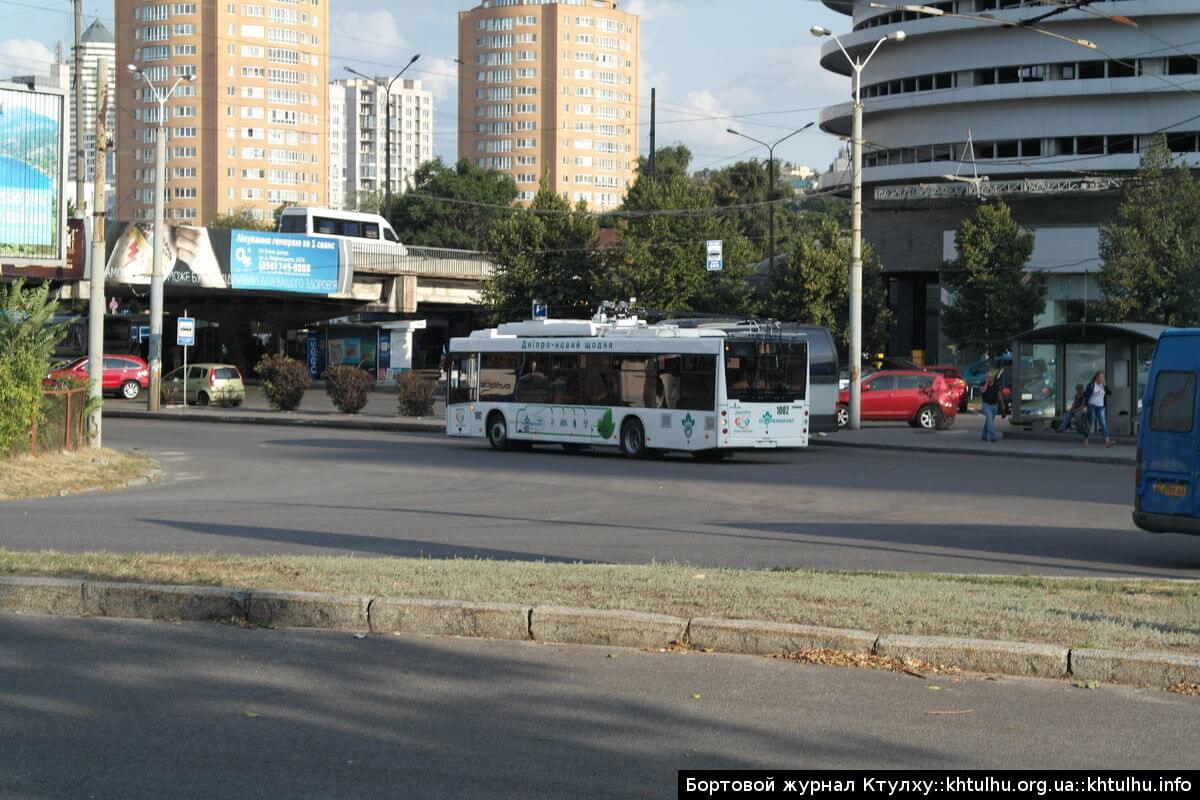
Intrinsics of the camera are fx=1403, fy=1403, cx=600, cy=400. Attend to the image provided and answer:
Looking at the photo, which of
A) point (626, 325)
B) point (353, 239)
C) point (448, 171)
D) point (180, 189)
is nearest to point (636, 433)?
point (626, 325)

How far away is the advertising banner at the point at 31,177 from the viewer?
2992cm

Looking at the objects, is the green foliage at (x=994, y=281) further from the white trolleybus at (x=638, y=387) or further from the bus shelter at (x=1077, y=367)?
the white trolleybus at (x=638, y=387)

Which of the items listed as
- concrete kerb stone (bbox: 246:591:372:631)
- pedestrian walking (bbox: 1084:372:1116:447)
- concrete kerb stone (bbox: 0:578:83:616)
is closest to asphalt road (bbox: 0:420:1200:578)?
pedestrian walking (bbox: 1084:372:1116:447)

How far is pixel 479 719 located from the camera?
6.70m

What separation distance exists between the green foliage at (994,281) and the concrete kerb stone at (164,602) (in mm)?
52723

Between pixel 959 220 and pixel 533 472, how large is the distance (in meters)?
46.9

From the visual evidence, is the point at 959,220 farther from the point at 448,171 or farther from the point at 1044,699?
the point at 1044,699

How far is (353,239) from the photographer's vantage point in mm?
65188

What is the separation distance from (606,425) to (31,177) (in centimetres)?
1354

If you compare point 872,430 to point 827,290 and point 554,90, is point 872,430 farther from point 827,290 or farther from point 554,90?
point 554,90

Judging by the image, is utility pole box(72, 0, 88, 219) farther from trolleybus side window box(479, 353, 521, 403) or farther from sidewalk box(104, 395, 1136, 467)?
sidewalk box(104, 395, 1136, 467)

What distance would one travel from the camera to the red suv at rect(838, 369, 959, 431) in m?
39.0

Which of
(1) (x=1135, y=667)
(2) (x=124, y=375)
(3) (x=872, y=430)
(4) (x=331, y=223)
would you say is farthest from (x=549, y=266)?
(1) (x=1135, y=667)

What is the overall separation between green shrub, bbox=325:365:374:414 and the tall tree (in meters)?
16.4
